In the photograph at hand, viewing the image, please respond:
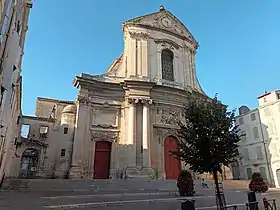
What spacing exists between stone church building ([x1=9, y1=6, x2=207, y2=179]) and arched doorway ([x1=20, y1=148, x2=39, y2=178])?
93 millimetres

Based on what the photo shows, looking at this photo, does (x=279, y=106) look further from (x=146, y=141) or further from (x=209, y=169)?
(x=209, y=169)

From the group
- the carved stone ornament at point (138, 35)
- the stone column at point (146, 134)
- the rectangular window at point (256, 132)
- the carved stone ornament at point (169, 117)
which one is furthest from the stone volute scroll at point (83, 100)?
the rectangular window at point (256, 132)

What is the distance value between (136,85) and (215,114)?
12.6 metres

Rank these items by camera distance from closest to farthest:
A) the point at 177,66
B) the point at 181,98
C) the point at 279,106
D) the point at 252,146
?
1. the point at 181,98
2. the point at 177,66
3. the point at 279,106
4. the point at 252,146

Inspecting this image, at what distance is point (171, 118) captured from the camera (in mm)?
22984

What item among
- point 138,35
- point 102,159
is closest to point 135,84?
point 138,35

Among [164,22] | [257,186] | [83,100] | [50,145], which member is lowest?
[257,186]

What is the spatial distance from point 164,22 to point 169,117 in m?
10.5

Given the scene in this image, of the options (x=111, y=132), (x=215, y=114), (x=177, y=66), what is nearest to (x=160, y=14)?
(x=177, y=66)

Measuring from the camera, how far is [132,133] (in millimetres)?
20703

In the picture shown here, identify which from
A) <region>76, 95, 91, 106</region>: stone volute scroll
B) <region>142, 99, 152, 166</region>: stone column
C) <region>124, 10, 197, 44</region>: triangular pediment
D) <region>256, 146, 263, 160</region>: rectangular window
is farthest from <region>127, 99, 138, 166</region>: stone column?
<region>256, 146, 263, 160</region>: rectangular window

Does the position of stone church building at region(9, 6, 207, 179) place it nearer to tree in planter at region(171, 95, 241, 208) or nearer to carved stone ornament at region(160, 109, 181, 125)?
carved stone ornament at region(160, 109, 181, 125)

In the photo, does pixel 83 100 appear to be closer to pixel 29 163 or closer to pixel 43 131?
pixel 43 131

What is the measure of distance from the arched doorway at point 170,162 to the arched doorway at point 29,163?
37.2ft
